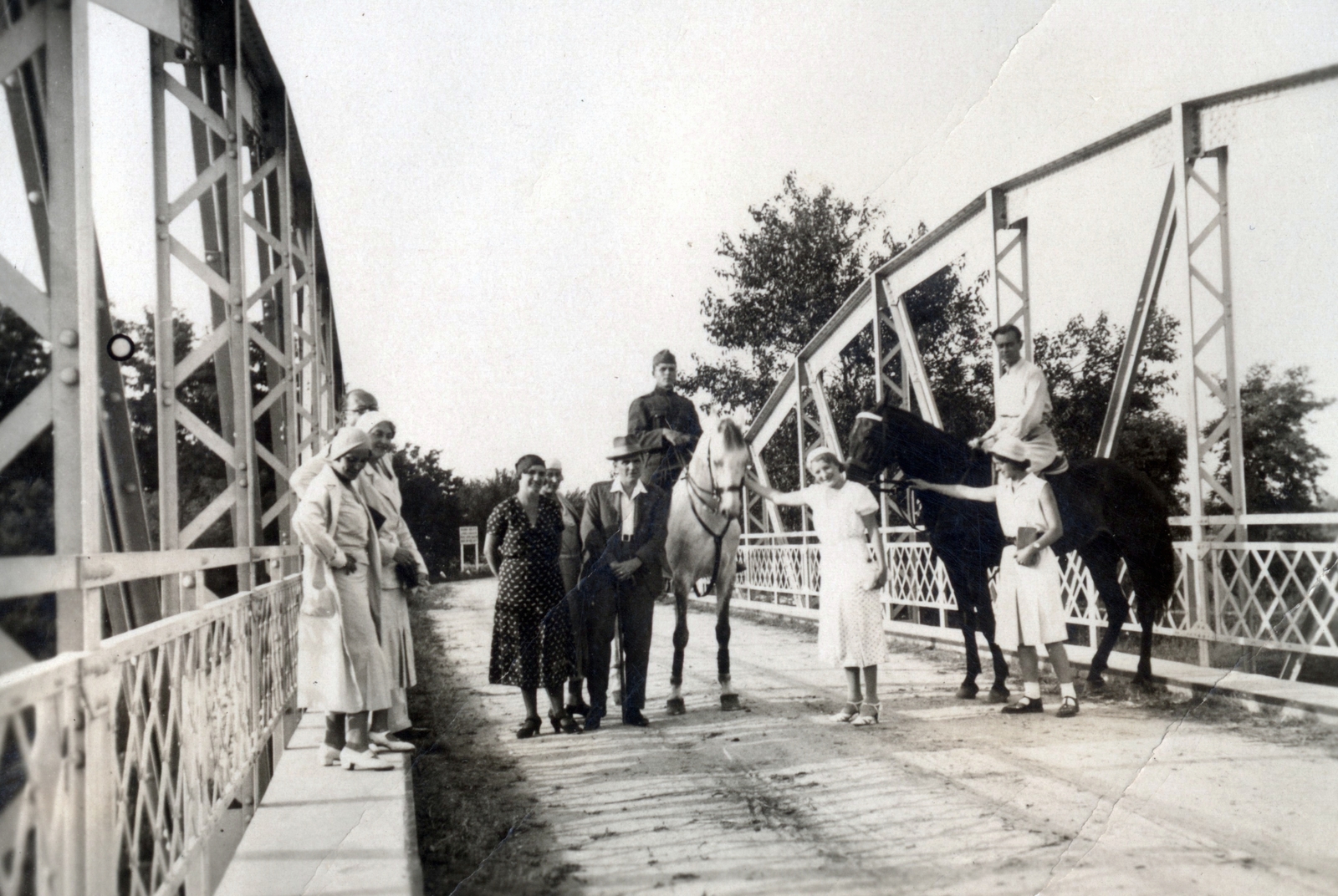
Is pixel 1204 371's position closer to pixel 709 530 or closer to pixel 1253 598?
pixel 1253 598

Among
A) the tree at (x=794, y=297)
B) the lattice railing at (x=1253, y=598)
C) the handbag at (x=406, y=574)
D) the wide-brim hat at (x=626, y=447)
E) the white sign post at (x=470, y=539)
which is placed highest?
the tree at (x=794, y=297)

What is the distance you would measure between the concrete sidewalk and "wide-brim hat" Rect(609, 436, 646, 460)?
196 cm

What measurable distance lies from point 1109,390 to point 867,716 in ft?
17.1

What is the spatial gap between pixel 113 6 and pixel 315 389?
4723mm

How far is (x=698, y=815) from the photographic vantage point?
12.5 ft

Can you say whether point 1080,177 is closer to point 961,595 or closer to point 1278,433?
point 1278,433

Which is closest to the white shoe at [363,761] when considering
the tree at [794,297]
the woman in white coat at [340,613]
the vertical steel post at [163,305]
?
the woman in white coat at [340,613]

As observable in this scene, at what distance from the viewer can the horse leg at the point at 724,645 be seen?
613cm

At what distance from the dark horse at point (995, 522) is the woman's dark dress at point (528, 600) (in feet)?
6.62

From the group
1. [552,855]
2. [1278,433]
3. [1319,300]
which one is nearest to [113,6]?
[552,855]

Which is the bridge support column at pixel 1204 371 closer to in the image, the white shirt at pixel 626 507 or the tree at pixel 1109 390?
the tree at pixel 1109 390

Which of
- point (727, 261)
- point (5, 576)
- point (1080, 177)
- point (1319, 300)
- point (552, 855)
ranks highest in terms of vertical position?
point (1080, 177)

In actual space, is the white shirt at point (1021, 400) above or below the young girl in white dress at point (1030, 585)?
above

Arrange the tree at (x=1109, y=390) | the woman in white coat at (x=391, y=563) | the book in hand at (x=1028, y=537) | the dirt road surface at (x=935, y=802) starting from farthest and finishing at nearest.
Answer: the tree at (x=1109, y=390) < the book in hand at (x=1028, y=537) < the woman in white coat at (x=391, y=563) < the dirt road surface at (x=935, y=802)
